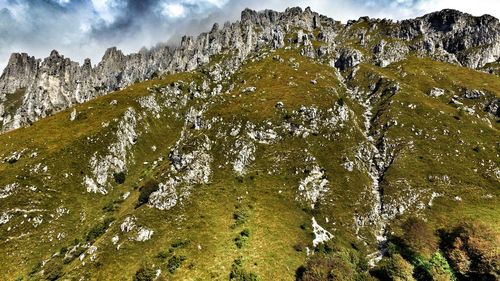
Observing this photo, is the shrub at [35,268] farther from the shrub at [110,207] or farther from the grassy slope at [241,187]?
the shrub at [110,207]

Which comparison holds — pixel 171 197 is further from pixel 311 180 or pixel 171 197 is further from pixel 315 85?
pixel 315 85

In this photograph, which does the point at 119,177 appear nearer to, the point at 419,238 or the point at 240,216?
the point at 240,216

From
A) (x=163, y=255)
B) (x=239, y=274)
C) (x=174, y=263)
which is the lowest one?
(x=239, y=274)

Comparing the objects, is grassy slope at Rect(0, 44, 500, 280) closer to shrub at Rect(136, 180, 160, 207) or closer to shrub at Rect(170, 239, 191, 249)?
shrub at Rect(170, 239, 191, 249)

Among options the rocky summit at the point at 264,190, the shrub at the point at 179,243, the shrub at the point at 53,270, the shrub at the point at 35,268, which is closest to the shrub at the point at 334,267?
the rocky summit at the point at 264,190

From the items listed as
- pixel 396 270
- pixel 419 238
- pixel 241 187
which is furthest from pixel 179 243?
pixel 419 238

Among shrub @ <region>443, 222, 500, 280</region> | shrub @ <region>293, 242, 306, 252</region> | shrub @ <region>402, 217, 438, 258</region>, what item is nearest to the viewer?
shrub @ <region>443, 222, 500, 280</region>

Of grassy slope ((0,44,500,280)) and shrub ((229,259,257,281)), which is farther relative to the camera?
grassy slope ((0,44,500,280))

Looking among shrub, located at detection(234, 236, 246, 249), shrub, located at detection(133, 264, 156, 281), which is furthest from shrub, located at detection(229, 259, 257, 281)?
shrub, located at detection(133, 264, 156, 281)
